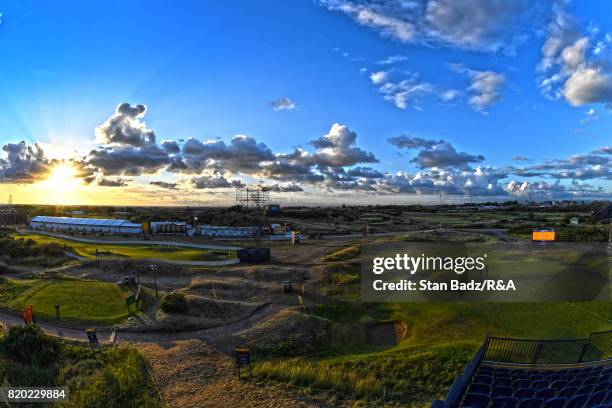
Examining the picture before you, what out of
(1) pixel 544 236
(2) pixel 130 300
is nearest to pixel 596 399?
(2) pixel 130 300

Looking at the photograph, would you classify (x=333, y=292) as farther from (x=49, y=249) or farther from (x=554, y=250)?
(x=49, y=249)

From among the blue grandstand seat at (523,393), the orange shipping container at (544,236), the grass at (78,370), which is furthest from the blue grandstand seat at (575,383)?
the orange shipping container at (544,236)

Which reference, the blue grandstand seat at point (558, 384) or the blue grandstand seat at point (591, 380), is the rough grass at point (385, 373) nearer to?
the blue grandstand seat at point (558, 384)

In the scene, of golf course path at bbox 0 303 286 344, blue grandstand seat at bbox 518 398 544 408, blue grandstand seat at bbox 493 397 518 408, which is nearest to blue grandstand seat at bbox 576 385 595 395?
blue grandstand seat at bbox 518 398 544 408

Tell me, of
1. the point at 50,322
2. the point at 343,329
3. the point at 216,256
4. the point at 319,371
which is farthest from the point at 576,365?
the point at 216,256

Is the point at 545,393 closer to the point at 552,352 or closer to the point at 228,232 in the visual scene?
the point at 552,352

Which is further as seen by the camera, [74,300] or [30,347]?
[74,300]
